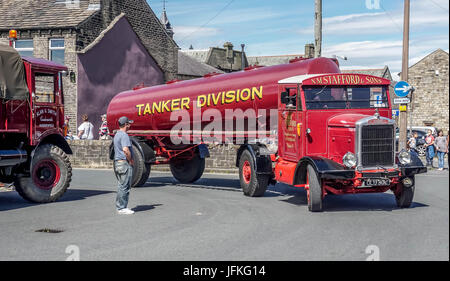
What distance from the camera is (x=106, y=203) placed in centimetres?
1282

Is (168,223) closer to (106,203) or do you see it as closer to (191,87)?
(106,203)

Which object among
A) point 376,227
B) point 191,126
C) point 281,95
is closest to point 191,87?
point 191,126

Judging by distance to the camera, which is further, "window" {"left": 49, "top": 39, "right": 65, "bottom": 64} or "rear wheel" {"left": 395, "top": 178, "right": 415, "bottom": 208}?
"window" {"left": 49, "top": 39, "right": 65, "bottom": 64}

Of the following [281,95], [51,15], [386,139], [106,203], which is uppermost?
[51,15]

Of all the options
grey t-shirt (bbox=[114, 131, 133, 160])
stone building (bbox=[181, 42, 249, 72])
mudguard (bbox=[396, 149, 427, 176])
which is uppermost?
stone building (bbox=[181, 42, 249, 72])

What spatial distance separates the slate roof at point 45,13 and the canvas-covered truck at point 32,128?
1890cm

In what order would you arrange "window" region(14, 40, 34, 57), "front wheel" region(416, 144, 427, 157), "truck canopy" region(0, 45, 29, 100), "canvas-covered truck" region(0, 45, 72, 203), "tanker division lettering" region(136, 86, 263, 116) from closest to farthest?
1. "truck canopy" region(0, 45, 29, 100)
2. "canvas-covered truck" region(0, 45, 72, 203)
3. "tanker division lettering" region(136, 86, 263, 116)
4. "front wheel" region(416, 144, 427, 157)
5. "window" region(14, 40, 34, 57)

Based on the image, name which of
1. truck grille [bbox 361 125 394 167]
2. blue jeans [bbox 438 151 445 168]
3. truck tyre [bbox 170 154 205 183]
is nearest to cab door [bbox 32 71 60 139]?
truck tyre [bbox 170 154 205 183]

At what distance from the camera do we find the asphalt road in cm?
750

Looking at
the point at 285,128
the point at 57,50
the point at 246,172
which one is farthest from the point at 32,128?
the point at 57,50

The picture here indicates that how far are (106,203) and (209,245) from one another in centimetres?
531

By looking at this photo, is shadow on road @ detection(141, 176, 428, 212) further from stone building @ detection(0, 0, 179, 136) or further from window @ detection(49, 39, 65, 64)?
window @ detection(49, 39, 65, 64)

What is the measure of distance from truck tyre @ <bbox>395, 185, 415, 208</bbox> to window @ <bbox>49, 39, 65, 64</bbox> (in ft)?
78.5

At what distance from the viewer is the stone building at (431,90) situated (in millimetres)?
56125
